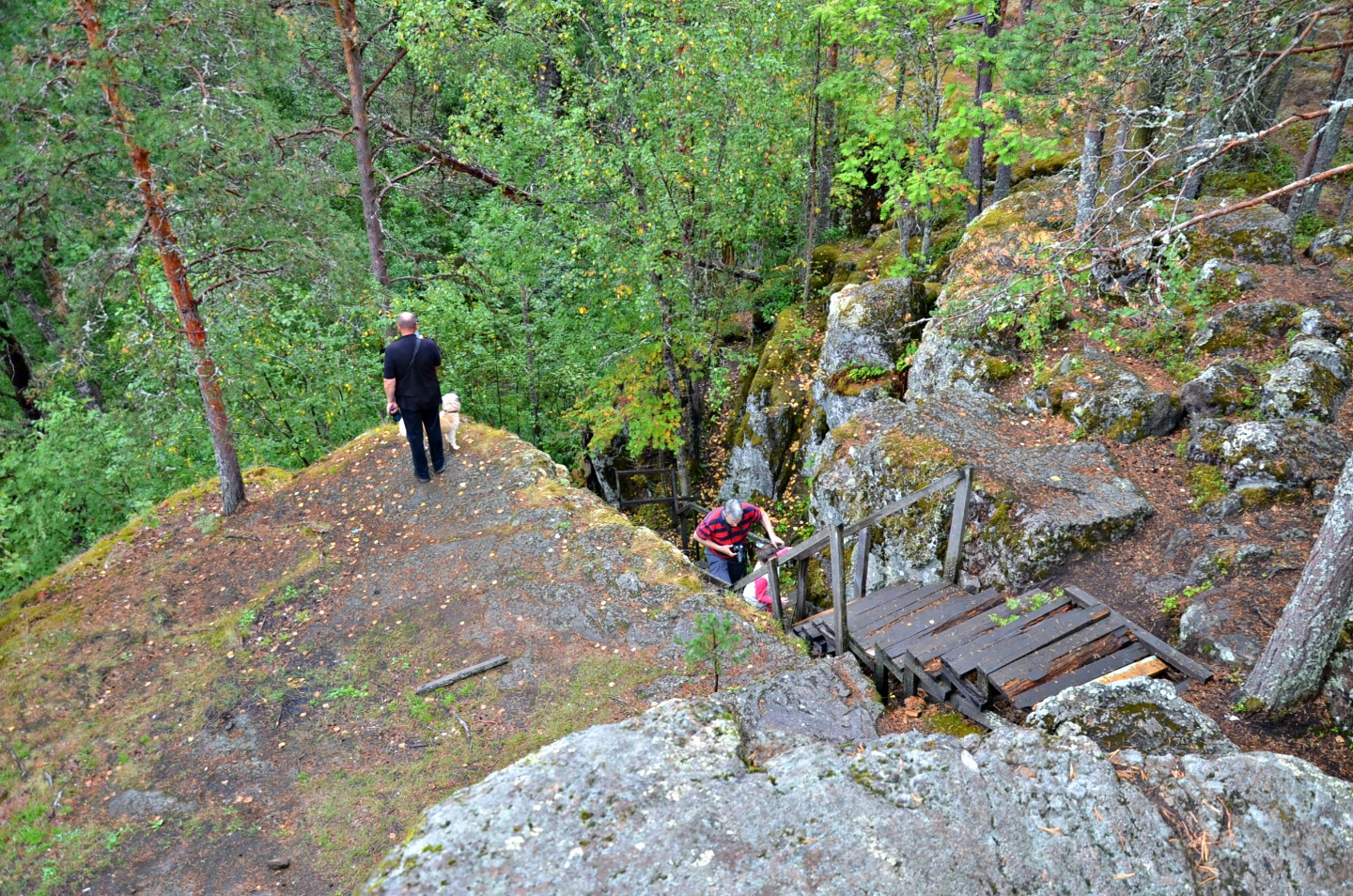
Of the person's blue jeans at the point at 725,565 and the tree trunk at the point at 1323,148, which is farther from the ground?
the tree trunk at the point at 1323,148

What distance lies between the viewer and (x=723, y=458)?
1719cm

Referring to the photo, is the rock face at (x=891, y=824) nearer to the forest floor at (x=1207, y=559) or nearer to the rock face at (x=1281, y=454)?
the forest floor at (x=1207, y=559)

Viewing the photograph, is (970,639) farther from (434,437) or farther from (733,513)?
(434,437)

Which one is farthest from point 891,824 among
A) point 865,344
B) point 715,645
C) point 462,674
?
point 865,344

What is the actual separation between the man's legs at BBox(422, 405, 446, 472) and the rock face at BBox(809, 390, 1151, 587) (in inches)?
208

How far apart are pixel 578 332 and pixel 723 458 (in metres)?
4.56

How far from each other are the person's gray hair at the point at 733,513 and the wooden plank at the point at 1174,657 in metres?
4.18

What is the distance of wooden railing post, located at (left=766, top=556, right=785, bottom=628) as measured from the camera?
7.74 metres

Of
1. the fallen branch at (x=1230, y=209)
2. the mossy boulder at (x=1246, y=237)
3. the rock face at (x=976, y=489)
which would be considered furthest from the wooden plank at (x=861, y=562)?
the mossy boulder at (x=1246, y=237)

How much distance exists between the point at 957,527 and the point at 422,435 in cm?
672

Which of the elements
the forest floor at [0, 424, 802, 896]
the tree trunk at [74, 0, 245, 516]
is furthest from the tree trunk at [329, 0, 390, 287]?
the forest floor at [0, 424, 802, 896]

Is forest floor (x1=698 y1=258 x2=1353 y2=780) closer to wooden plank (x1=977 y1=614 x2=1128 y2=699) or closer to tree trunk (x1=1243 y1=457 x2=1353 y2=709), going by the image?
tree trunk (x1=1243 y1=457 x2=1353 y2=709)

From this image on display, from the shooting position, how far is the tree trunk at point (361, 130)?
12539mm

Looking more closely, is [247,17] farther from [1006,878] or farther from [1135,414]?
[1135,414]
